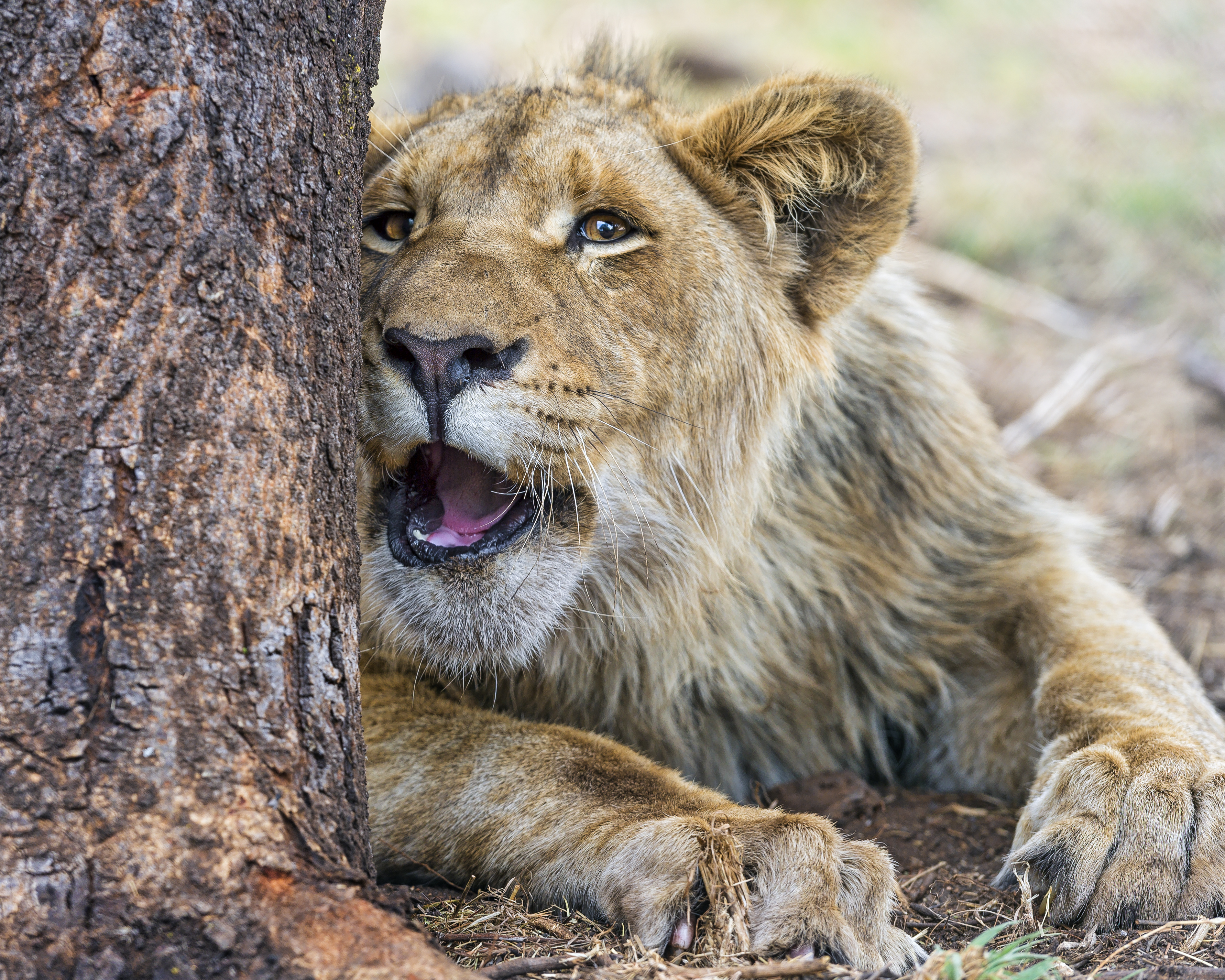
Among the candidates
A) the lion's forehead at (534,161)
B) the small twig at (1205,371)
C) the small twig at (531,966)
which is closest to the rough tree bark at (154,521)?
the small twig at (531,966)

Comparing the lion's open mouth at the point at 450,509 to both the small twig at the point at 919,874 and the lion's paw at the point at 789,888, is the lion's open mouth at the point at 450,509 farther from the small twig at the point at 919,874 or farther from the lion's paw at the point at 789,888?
the small twig at the point at 919,874

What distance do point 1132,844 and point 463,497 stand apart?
58.1 inches

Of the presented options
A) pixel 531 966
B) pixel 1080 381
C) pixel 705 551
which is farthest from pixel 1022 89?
pixel 531 966

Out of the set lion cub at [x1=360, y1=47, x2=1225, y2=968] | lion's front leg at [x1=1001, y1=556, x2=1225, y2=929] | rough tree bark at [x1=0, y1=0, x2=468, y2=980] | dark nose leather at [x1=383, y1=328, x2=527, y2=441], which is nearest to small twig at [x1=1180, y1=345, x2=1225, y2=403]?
lion cub at [x1=360, y1=47, x2=1225, y2=968]

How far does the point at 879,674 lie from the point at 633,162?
149 centimetres

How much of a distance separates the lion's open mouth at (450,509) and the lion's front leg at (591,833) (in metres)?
0.44

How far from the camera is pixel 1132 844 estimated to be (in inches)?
93.5

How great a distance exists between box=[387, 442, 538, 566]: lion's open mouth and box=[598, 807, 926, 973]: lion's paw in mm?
672

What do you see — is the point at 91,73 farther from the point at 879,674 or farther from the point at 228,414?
the point at 879,674

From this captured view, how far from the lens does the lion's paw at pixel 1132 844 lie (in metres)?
2.33

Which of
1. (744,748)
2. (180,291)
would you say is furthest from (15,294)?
(744,748)

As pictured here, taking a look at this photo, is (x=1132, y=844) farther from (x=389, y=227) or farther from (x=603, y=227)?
(x=389, y=227)

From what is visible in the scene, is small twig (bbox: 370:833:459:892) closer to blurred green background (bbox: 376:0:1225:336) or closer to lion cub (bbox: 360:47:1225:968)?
lion cub (bbox: 360:47:1225:968)

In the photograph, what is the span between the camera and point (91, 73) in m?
1.68
